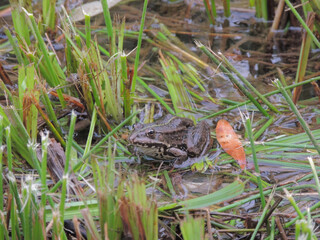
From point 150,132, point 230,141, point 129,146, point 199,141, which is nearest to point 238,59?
point 230,141

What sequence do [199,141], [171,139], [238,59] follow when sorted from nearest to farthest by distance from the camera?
[199,141], [171,139], [238,59]

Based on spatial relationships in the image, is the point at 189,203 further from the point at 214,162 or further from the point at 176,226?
the point at 214,162

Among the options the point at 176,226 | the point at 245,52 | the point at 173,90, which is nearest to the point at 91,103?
the point at 173,90

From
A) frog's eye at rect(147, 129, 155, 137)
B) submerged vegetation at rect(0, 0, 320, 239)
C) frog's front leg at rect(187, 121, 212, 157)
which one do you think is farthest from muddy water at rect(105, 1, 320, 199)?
frog's eye at rect(147, 129, 155, 137)

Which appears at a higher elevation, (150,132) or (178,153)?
(150,132)

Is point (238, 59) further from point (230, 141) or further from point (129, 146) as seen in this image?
point (129, 146)

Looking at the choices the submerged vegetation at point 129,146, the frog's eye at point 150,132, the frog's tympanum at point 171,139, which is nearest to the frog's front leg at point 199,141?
the frog's tympanum at point 171,139

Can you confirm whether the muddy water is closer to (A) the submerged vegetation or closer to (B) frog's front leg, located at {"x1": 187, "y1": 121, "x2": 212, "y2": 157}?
(A) the submerged vegetation
